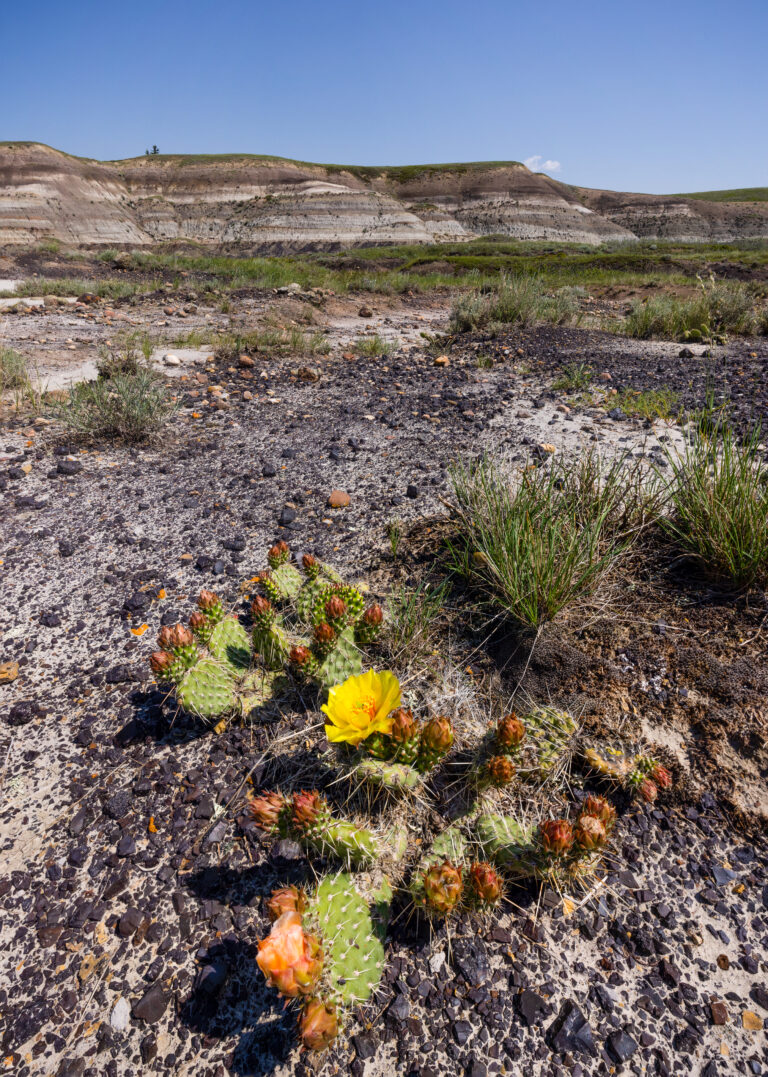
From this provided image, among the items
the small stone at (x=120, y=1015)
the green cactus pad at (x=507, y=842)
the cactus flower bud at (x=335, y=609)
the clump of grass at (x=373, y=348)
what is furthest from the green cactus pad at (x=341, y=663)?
the clump of grass at (x=373, y=348)

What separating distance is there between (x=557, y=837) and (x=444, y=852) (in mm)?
334

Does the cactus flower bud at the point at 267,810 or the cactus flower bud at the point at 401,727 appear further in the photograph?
the cactus flower bud at the point at 401,727

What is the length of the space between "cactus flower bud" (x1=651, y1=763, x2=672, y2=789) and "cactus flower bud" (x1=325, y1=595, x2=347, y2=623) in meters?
1.16

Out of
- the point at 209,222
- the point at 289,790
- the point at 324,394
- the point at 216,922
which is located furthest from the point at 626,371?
the point at 209,222

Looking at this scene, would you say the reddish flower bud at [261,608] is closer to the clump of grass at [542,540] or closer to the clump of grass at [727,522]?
the clump of grass at [542,540]

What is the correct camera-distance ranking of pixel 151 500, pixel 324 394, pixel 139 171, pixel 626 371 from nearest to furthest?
1. pixel 151 500
2. pixel 324 394
3. pixel 626 371
4. pixel 139 171

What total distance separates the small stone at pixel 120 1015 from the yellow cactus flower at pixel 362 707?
0.80 m

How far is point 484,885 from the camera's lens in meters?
1.34

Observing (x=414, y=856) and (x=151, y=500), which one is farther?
(x=151, y=500)

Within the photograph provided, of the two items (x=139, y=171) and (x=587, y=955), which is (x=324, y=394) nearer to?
(x=587, y=955)

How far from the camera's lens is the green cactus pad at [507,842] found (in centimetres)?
150

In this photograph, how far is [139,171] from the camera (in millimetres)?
57000

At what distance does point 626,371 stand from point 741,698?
5.40m

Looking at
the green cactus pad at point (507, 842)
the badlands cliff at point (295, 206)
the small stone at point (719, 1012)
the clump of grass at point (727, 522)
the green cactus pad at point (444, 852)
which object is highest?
the badlands cliff at point (295, 206)
